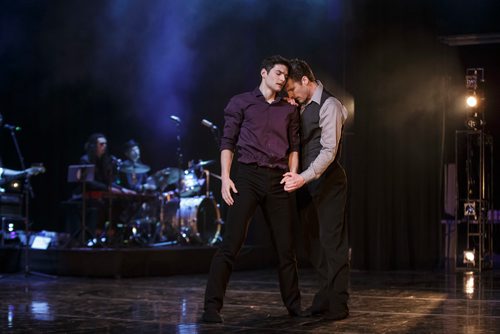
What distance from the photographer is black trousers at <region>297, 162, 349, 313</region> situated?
15.0 ft

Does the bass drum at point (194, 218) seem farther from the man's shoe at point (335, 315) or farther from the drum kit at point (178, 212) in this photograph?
the man's shoe at point (335, 315)

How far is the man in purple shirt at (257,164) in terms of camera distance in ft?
14.5

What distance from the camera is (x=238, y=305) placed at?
5.39m

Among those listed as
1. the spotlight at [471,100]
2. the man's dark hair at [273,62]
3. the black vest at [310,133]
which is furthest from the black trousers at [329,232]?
the spotlight at [471,100]

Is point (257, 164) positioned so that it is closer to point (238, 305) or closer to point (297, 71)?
point (297, 71)

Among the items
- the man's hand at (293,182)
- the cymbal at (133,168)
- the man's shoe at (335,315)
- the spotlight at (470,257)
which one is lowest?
the man's shoe at (335,315)

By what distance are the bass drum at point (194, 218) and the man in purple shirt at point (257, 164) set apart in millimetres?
6026

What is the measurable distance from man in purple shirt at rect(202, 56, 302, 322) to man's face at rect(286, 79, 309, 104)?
0.09 m

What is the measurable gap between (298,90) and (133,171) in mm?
6788

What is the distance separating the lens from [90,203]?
10227 mm

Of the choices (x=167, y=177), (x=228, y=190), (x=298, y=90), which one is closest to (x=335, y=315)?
(x=228, y=190)

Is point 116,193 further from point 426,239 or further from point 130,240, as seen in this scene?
point 426,239

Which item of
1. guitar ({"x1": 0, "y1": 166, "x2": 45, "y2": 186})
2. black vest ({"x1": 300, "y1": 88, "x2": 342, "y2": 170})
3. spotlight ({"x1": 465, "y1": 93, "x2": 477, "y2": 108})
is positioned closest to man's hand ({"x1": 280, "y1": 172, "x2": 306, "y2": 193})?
black vest ({"x1": 300, "y1": 88, "x2": 342, "y2": 170})

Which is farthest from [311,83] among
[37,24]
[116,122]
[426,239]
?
[116,122]
